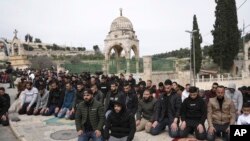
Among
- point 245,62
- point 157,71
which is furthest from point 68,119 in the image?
point 245,62

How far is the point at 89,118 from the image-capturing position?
6809 millimetres

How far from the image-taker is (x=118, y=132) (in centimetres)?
655

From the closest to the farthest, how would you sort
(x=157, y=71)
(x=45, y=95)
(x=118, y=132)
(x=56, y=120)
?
(x=118, y=132)
(x=56, y=120)
(x=45, y=95)
(x=157, y=71)

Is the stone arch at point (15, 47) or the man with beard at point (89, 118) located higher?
the stone arch at point (15, 47)

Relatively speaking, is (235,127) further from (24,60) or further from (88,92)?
(24,60)

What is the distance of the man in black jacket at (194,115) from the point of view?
23.0ft

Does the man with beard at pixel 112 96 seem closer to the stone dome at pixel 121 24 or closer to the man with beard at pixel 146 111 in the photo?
the man with beard at pixel 146 111

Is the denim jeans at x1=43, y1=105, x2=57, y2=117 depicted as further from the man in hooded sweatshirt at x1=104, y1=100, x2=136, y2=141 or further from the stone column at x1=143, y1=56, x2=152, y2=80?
the stone column at x1=143, y1=56, x2=152, y2=80

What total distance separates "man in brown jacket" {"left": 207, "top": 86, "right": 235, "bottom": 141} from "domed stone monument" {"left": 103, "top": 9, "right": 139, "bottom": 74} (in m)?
20.3

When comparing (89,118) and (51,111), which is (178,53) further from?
(89,118)

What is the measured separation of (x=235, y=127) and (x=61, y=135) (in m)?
5.11

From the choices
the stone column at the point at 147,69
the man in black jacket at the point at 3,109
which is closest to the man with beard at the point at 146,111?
the man in black jacket at the point at 3,109

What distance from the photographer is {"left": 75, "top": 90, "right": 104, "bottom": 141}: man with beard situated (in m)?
6.78

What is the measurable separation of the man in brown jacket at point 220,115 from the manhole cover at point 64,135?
3703 mm
